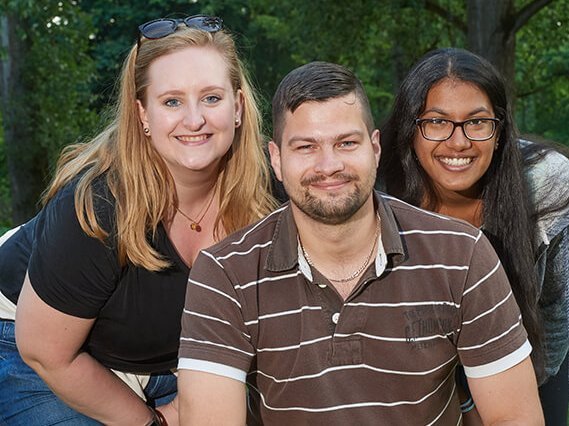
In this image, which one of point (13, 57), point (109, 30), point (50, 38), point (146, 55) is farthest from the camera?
point (109, 30)

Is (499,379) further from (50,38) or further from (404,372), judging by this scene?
(50,38)

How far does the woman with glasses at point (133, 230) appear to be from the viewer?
3305 mm

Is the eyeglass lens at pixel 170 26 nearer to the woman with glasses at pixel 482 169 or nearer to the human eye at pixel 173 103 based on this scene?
the human eye at pixel 173 103

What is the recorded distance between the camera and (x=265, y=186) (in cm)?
370

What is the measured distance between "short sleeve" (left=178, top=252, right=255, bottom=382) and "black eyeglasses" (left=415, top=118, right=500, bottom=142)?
3.30ft

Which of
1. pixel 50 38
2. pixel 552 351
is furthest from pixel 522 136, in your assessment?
pixel 50 38

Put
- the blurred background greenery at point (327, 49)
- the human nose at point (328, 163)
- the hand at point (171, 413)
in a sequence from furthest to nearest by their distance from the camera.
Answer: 1. the blurred background greenery at point (327, 49)
2. the hand at point (171, 413)
3. the human nose at point (328, 163)

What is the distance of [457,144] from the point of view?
3451 millimetres

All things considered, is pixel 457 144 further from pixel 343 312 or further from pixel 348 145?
pixel 343 312

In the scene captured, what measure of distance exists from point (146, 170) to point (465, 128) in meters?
1.17

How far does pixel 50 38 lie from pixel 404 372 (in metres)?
14.6

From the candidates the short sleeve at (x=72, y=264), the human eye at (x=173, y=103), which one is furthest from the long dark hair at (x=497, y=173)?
the short sleeve at (x=72, y=264)

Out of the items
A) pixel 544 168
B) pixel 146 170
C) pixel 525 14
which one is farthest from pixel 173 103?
pixel 525 14

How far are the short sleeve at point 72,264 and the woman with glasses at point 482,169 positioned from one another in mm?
1157
